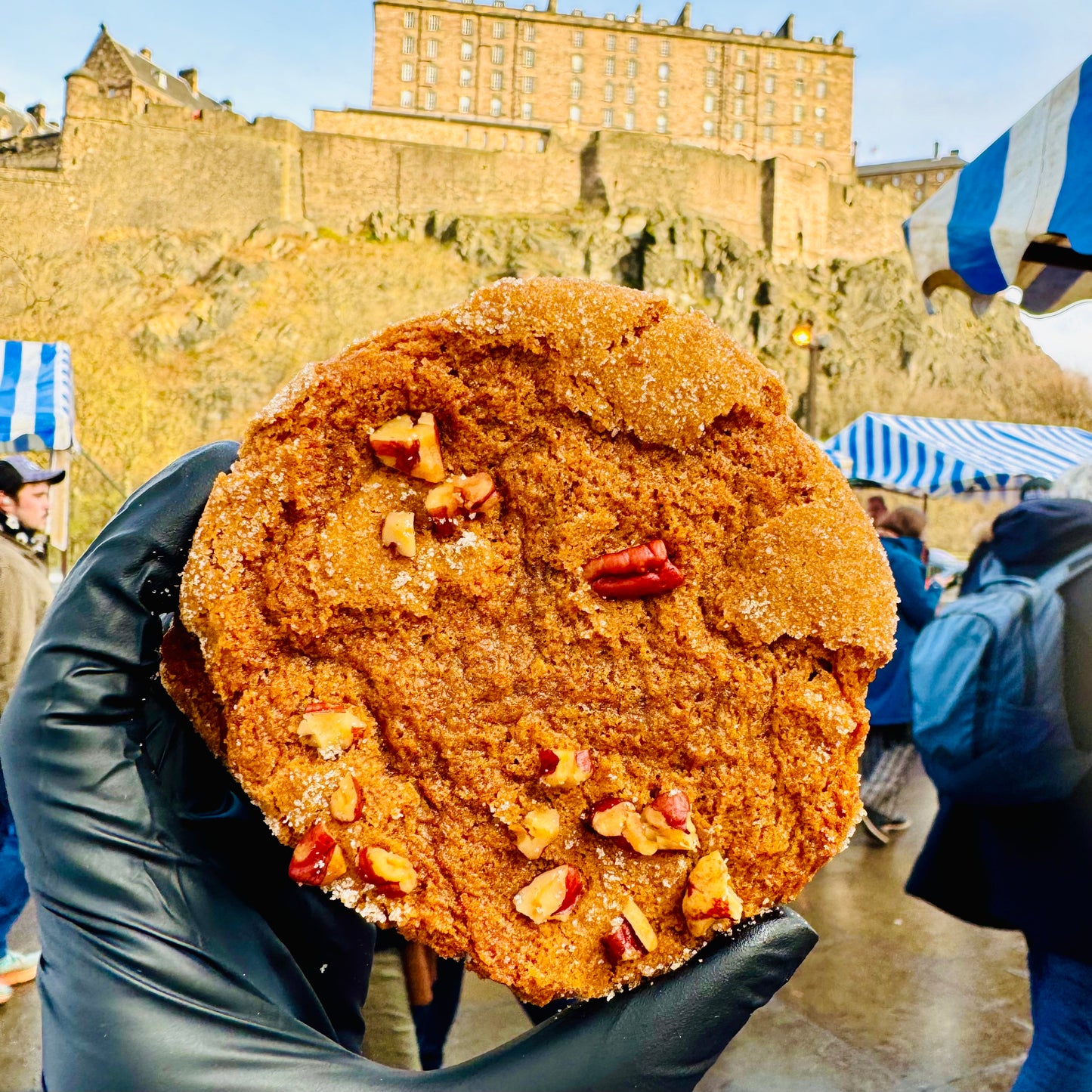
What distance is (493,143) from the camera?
43.8 m

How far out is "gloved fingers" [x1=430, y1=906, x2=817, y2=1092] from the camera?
46.6 inches

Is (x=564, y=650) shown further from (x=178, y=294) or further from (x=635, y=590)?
(x=178, y=294)

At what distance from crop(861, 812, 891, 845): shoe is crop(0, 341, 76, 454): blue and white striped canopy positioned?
683 centimetres

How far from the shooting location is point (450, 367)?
1.21 m

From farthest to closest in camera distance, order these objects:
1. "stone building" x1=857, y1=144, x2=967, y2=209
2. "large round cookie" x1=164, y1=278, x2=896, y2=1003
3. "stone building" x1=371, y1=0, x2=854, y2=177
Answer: "stone building" x1=857, y1=144, x2=967, y2=209, "stone building" x1=371, y1=0, x2=854, y2=177, "large round cookie" x1=164, y1=278, x2=896, y2=1003

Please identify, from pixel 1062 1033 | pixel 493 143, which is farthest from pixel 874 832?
pixel 493 143

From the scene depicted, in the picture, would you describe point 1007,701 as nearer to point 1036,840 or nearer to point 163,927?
point 1036,840

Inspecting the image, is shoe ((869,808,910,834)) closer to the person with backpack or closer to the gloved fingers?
the person with backpack

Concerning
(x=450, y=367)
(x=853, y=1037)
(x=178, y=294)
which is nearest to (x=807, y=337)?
(x=853, y=1037)

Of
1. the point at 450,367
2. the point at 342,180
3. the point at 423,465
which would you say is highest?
the point at 342,180

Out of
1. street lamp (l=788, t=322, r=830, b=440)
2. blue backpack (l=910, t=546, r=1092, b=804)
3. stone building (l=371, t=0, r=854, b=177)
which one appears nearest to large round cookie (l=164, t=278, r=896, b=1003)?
blue backpack (l=910, t=546, r=1092, b=804)

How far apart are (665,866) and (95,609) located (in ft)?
3.07

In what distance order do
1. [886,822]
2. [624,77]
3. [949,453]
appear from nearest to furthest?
[886,822]
[949,453]
[624,77]

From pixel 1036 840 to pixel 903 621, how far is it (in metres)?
2.93
